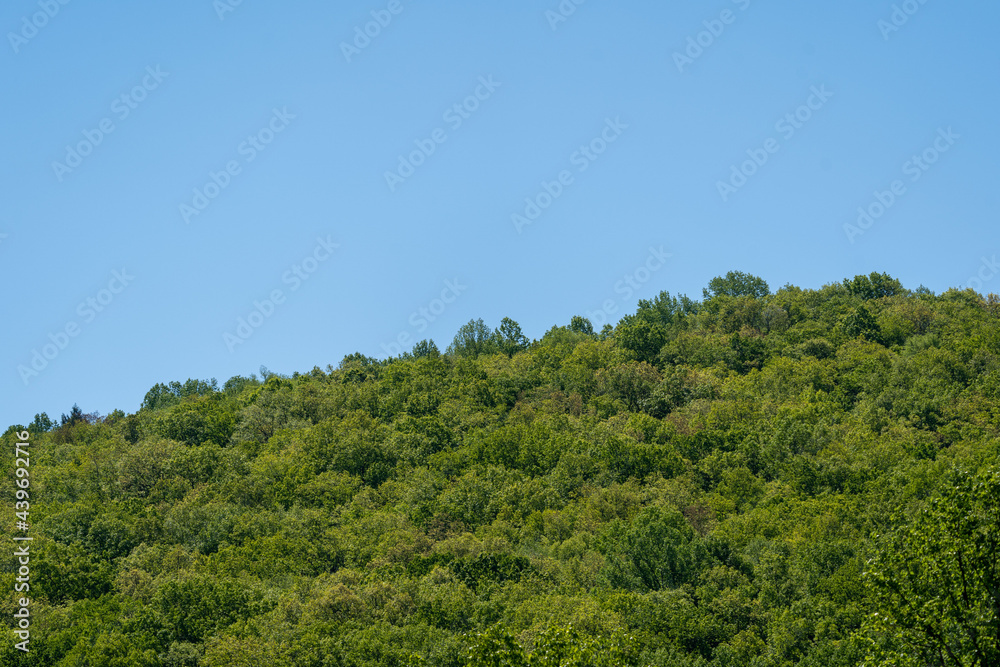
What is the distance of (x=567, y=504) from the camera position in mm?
81125

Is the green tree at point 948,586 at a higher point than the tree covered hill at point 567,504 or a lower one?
lower

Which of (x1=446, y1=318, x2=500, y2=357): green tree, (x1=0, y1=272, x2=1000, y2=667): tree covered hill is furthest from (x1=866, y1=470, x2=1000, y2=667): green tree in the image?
(x1=446, y1=318, x2=500, y2=357): green tree

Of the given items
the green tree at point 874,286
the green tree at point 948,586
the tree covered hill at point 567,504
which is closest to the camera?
the green tree at point 948,586

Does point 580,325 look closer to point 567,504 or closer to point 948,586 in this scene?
point 567,504

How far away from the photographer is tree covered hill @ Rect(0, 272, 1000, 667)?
176 feet

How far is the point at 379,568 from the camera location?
70.1 metres

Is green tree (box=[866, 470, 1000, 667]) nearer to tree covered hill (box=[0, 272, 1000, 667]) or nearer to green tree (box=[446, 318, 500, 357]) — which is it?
tree covered hill (box=[0, 272, 1000, 667])

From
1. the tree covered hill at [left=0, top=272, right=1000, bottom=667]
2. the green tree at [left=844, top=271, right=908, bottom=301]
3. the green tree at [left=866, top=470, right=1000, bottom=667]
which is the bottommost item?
the green tree at [left=866, top=470, right=1000, bottom=667]

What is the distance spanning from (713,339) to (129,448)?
60.1m

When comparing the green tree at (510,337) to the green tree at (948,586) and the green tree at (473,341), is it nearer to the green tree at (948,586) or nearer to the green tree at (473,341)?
the green tree at (473,341)

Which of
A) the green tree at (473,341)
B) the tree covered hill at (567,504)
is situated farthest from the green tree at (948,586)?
the green tree at (473,341)

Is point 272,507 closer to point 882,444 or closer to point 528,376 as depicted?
point 528,376

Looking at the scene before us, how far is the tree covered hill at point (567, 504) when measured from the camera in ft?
176

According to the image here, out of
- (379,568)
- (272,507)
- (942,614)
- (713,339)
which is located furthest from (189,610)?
(713,339)
